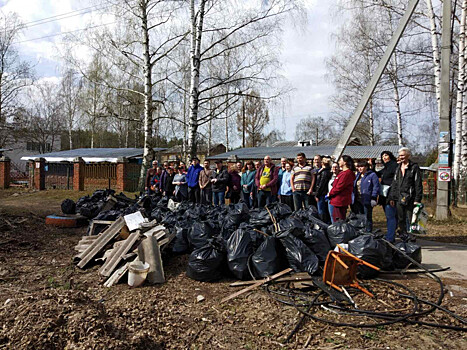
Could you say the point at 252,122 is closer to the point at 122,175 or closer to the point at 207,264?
the point at 122,175

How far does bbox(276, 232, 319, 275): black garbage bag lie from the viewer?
4344 mm

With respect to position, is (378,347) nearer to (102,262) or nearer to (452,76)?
(102,262)

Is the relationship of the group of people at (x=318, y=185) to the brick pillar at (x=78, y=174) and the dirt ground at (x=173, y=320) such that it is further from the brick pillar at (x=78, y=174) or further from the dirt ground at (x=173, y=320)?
the brick pillar at (x=78, y=174)

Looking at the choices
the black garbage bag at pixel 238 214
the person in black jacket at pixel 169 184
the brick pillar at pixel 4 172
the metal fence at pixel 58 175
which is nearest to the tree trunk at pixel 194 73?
the person in black jacket at pixel 169 184

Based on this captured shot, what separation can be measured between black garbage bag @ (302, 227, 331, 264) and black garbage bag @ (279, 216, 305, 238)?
0.10 meters

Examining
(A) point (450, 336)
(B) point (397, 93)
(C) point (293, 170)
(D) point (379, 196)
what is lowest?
(A) point (450, 336)

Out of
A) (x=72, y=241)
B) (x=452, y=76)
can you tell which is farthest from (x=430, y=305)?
(x=452, y=76)

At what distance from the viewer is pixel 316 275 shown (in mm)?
4332

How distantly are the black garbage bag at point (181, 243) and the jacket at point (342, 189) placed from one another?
265 centimetres

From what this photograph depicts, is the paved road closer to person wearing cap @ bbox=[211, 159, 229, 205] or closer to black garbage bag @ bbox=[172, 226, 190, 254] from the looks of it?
black garbage bag @ bbox=[172, 226, 190, 254]

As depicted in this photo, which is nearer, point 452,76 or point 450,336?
point 450,336

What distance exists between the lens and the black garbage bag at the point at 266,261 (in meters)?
4.31

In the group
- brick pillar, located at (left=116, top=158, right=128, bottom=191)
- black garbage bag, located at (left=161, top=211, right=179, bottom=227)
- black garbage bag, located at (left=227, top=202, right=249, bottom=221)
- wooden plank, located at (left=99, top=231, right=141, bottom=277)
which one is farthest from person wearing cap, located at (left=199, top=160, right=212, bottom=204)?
brick pillar, located at (left=116, top=158, right=128, bottom=191)

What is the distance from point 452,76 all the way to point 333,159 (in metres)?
11.5
